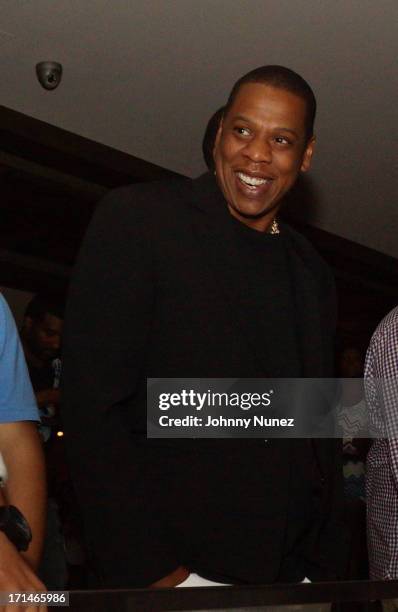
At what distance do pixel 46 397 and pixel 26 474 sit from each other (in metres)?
2.27

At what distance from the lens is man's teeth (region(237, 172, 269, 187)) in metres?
1.61

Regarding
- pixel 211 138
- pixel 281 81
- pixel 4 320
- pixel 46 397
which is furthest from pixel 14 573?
pixel 46 397

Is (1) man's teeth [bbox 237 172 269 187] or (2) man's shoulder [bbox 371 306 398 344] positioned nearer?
(1) man's teeth [bbox 237 172 269 187]

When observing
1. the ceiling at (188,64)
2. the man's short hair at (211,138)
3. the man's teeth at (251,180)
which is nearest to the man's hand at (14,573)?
the man's teeth at (251,180)

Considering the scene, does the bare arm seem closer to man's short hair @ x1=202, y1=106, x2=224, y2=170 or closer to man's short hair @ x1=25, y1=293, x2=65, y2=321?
man's short hair @ x1=202, y1=106, x2=224, y2=170

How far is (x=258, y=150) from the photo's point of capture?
1606 millimetres

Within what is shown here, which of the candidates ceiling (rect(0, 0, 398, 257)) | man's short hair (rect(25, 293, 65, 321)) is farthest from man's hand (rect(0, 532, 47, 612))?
man's short hair (rect(25, 293, 65, 321))

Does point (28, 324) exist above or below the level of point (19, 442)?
above

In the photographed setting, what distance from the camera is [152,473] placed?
55.4 inches

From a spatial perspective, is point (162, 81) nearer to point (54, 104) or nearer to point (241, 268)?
point (54, 104)

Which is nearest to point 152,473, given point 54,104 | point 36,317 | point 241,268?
point 241,268

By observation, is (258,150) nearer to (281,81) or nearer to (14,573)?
(281,81)

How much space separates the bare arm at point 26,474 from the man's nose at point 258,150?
621 millimetres

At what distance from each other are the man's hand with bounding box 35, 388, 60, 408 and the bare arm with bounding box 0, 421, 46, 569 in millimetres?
2155
